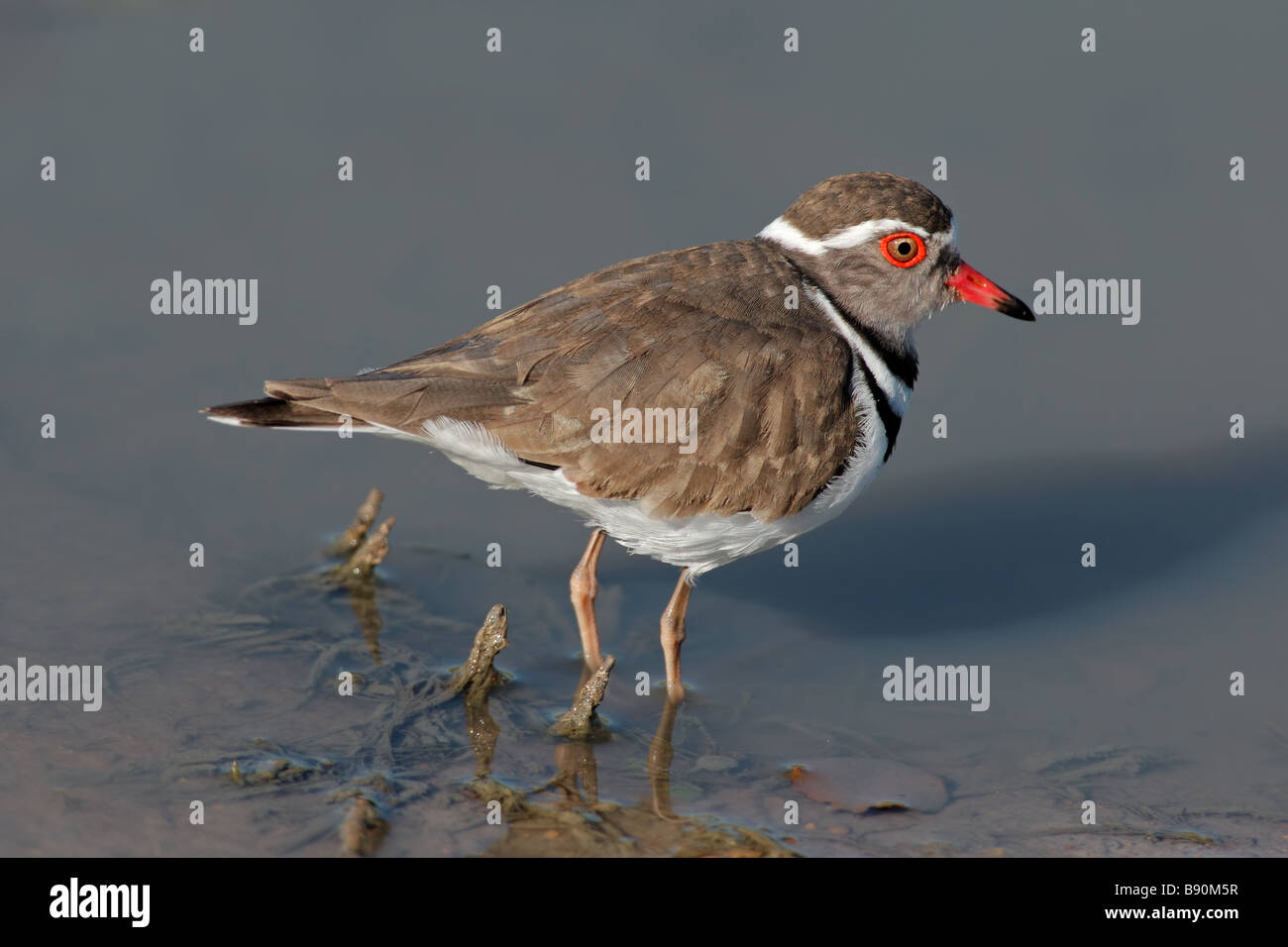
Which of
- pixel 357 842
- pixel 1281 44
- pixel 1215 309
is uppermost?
pixel 1281 44

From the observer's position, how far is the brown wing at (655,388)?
788cm

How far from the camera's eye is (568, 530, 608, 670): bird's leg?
9.13m

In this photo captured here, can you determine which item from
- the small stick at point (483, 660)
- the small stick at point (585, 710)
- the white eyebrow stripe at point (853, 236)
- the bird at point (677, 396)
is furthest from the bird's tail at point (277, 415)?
the white eyebrow stripe at point (853, 236)

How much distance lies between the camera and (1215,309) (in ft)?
39.6

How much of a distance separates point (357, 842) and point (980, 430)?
633cm

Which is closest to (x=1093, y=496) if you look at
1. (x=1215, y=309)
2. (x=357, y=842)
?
(x=1215, y=309)

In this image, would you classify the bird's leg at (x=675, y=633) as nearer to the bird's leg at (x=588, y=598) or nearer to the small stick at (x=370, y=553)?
the bird's leg at (x=588, y=598)

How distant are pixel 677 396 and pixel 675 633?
5.91ft

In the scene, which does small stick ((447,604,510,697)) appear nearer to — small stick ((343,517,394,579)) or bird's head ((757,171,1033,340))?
small stick ((343,517,394,579))

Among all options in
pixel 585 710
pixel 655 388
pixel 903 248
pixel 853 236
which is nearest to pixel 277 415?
pixel 655 388

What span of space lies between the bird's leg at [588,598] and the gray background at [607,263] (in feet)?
1.19

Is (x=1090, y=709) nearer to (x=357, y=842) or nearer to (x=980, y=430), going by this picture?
(x=980, y=430)

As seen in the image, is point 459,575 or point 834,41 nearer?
point 459,575

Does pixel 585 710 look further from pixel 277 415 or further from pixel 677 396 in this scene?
pixel 277 415
